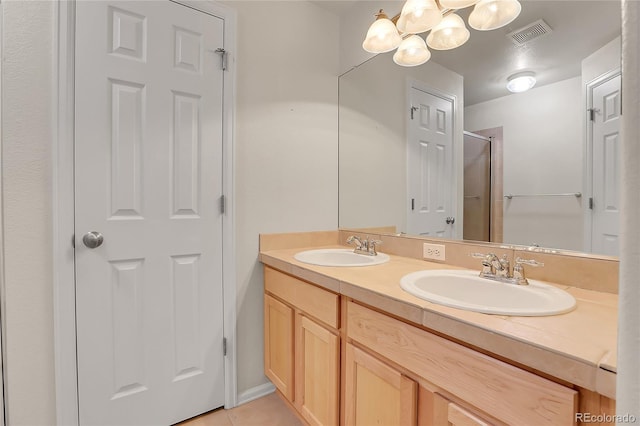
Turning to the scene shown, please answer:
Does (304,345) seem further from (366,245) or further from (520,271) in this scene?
(520,271)

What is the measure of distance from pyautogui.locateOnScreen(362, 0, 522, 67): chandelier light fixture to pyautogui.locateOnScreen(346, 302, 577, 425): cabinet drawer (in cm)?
127

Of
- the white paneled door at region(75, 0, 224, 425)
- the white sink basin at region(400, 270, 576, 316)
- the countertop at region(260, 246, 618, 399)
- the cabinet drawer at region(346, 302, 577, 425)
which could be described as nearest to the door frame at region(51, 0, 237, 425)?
the white paneled door at region(75, 0, 224, 425)

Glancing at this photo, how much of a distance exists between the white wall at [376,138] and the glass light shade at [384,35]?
0.14 meters

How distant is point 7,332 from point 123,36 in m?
1.32

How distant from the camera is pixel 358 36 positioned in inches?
76.8

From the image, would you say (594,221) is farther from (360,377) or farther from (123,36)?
(123,36)

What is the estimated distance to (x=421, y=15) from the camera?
136 centimetres

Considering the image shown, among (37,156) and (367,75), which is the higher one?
(367,75)

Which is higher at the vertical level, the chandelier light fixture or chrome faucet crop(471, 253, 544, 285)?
the chandelier light fixture

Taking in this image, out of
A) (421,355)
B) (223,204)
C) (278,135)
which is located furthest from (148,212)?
(421,355)

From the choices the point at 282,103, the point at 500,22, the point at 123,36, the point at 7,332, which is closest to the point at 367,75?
the point at 282,103

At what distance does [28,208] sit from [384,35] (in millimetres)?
1817

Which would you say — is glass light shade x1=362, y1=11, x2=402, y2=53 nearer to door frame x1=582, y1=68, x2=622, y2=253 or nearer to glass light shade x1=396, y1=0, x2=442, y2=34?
glass light shade x1=396, y1=0, x2=442, y2=34

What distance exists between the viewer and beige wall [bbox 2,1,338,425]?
119 cm
